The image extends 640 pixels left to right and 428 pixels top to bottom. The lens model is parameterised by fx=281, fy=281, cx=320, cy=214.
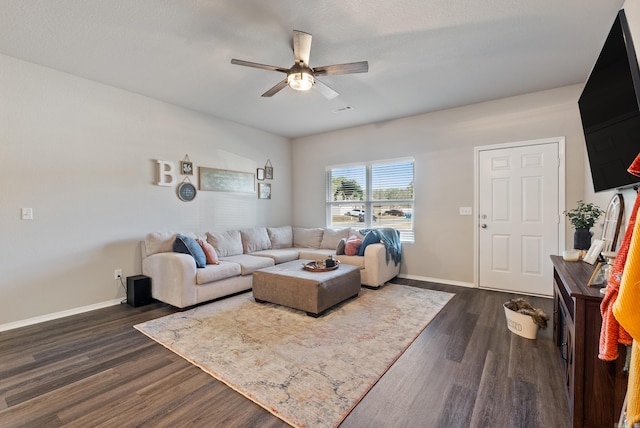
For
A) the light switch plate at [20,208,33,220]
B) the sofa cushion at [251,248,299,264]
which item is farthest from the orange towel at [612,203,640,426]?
the light switch plate at [20,208,33,220]

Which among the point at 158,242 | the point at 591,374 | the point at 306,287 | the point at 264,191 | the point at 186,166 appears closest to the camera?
the point at 591,374

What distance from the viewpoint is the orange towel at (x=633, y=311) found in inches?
35.7

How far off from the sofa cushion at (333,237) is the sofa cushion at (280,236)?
71 centimetres

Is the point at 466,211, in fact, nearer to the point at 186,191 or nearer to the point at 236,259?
the point at 236,259

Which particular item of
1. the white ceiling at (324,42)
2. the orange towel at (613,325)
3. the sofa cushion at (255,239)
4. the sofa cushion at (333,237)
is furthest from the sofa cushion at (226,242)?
the orange towel at (613,325)

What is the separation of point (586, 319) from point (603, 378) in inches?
11.2

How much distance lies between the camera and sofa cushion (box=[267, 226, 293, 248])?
527cm

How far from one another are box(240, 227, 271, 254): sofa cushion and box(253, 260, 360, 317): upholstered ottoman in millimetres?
1338

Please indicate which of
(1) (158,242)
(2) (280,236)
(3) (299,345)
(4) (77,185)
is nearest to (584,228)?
(3) (299,345)

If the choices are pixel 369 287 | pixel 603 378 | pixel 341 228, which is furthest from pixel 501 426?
pixel 341 228

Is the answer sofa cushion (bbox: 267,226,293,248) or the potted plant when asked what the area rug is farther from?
sofa cushion (bbox: 267,226,293,248)

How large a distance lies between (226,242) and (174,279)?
3.97 ft

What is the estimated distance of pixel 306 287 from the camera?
304 cm

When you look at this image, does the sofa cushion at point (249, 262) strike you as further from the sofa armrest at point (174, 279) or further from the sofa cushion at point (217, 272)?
the sofa armrest at point (174, 279)
